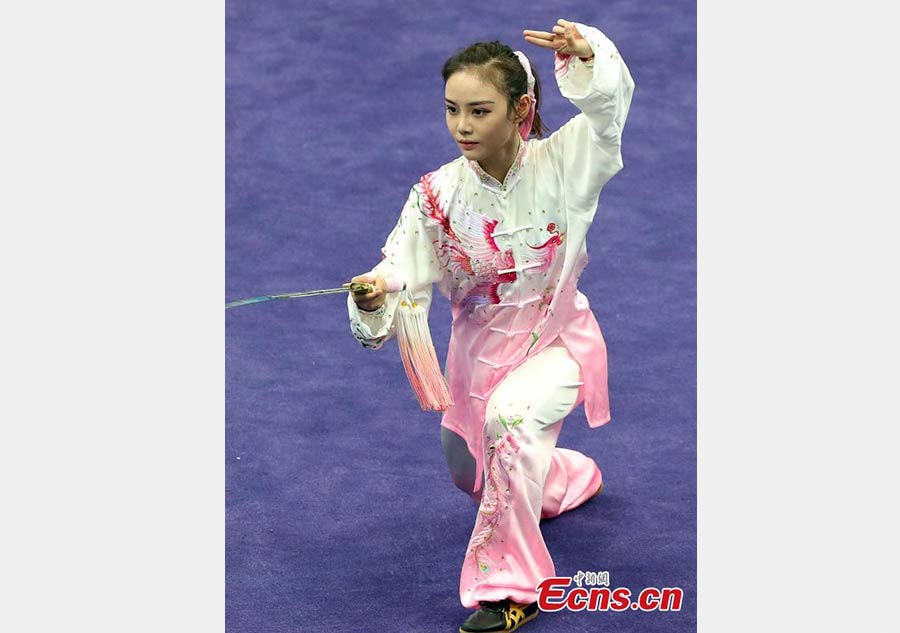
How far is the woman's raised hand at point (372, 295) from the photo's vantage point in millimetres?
4152

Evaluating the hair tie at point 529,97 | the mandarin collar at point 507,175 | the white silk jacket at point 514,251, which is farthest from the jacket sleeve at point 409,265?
the hair tie at point 529,97

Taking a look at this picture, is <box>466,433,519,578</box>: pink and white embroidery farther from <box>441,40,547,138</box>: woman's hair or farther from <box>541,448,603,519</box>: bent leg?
<box>441,40,547,138</box>: woman's hair

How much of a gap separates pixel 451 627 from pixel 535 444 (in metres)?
0.48

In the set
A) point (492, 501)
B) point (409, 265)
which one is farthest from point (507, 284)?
point (492, 501)

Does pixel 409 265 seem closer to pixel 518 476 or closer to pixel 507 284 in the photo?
pixel 507 284

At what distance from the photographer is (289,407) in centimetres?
525

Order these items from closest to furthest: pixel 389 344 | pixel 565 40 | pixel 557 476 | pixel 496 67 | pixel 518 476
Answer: pixel 565 40 < pixel 496 67 < pixel 518 476 < pixel 557 476 < pixel 389 344

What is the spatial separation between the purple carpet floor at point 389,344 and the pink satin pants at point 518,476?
0.13 metres

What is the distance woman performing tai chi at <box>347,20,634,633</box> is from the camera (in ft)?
13.7

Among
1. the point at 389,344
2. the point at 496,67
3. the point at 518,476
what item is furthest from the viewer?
the point at 389,344

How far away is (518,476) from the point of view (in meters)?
4.25

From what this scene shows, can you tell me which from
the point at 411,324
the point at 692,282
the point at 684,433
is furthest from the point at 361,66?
the point at 411,324

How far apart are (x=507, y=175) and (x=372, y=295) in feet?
1.34

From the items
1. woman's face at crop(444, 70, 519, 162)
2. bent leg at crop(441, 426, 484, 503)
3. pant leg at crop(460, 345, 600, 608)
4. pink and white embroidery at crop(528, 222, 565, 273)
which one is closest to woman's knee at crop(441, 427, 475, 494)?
bent leg at crop(441, 426, 484, 503)
